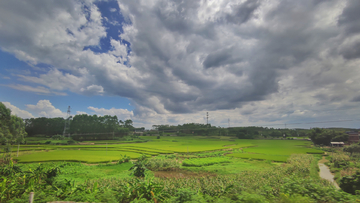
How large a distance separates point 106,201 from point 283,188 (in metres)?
8.90

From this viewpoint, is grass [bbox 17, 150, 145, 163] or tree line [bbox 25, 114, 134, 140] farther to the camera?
Answer: tree line [bbox 25, 114, 134, 140]

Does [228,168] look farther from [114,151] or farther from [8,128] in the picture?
[8,128]

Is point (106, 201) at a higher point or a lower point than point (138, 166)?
higher

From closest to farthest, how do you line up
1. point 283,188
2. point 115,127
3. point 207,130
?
point 283,188 → point 115,127 → point 207,130

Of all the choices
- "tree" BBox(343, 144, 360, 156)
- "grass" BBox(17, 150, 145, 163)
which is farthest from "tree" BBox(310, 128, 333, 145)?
"grass" BBox(17, 150, 145, 163)

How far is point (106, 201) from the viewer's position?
6.09 metres

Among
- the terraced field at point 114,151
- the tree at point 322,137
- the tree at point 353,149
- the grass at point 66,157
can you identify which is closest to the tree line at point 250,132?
the tree at point 322,137

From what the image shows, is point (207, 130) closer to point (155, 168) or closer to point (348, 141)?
point (348, 141)

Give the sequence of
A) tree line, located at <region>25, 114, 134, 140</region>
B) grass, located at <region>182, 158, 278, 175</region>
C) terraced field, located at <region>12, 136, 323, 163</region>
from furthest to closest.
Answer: tree line, located at <region>25, 114, 134, 140</region>
terraced field, located at <region>12, 136, 323, 163</region>
grass, located at <region>182, 158, 278, 175</region>

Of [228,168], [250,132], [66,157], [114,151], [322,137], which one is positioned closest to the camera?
[228,168]

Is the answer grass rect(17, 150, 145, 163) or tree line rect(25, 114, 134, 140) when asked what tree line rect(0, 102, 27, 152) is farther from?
tree line rect(25, 114, 134, 140)

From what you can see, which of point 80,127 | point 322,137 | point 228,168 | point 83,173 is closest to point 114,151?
point 83,173

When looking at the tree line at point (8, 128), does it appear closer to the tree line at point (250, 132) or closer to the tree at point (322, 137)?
the tree line at point (250, 132)

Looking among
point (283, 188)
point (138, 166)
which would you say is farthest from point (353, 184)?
point (138, 166)
